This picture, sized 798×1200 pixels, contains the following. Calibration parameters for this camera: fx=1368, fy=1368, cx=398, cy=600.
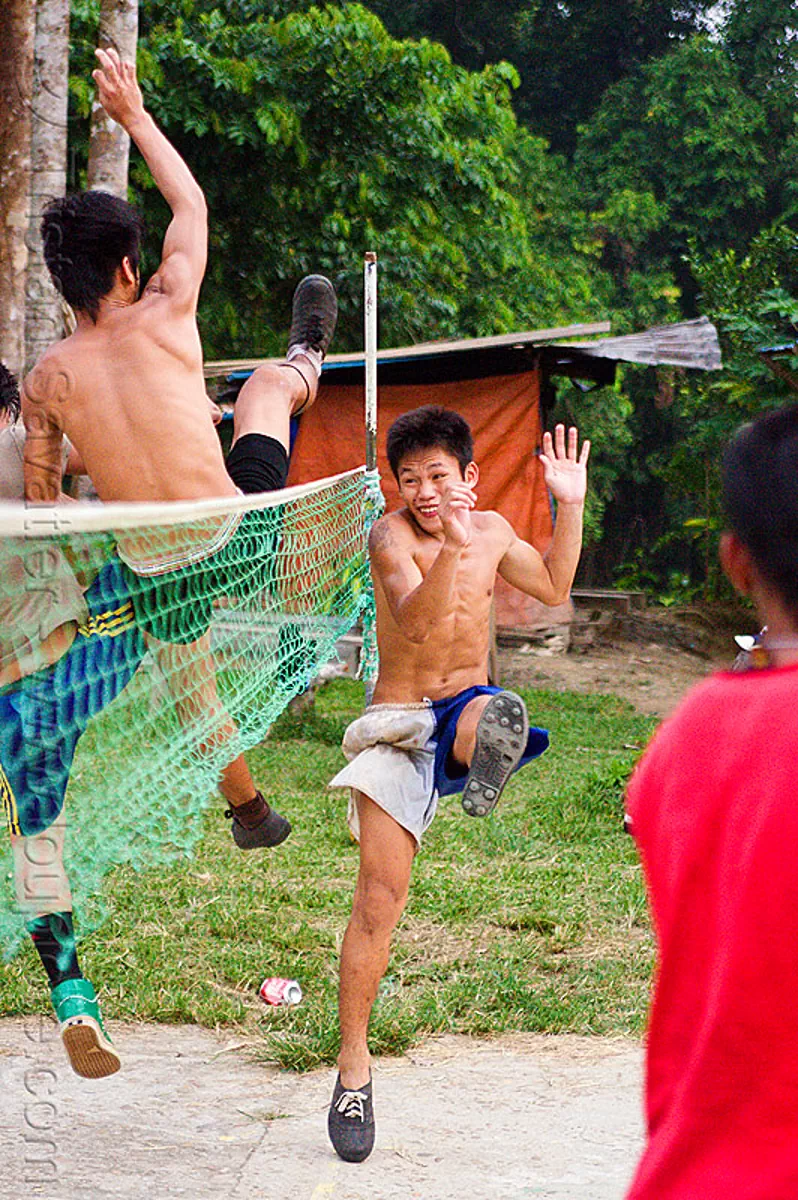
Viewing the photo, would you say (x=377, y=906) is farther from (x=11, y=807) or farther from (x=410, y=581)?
(x=11, y=807)

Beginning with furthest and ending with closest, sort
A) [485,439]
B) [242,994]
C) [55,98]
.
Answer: [485,439] → [55,98] → [242,994]

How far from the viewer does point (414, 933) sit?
15.4 feet

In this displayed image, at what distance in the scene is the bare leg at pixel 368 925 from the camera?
3.11m

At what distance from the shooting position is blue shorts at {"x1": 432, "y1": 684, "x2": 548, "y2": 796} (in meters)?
3.30

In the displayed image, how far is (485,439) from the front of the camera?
31.2 ft

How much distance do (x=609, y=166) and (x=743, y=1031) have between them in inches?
744

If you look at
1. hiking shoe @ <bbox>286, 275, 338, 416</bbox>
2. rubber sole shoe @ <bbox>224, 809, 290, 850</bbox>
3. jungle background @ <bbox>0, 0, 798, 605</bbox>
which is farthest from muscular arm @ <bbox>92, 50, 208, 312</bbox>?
jungle background @ <bbox>0, 0, 798, 605</bbox>

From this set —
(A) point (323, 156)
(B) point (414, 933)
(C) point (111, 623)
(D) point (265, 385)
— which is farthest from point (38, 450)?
(A) point (323, 156)

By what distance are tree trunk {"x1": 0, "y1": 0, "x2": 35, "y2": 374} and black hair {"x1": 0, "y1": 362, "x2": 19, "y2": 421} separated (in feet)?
9.37

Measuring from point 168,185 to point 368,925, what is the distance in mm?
1719

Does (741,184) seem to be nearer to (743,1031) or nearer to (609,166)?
(609,166)

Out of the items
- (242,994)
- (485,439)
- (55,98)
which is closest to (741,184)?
(485,439)

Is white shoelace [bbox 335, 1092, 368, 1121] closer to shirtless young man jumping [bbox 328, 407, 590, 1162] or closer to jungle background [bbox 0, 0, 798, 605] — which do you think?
shirtless young man jumping [bbox 328, 407, 590, 1162]

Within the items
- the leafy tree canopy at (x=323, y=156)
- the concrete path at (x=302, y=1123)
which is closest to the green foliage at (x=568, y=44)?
the leafy tree canopy at (x=323, y=156)
